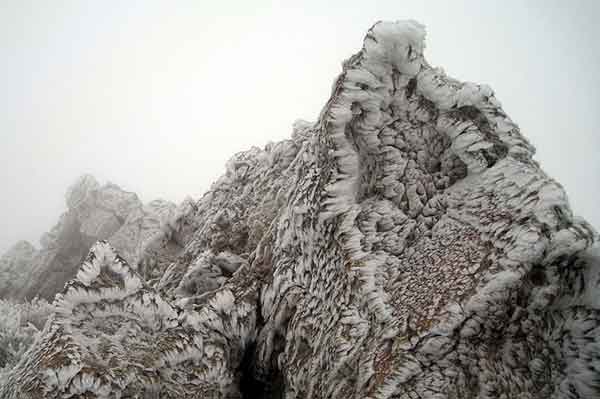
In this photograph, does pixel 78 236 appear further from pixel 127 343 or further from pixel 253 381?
pixel 253 381

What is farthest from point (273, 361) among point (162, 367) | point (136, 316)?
point (136, 316)

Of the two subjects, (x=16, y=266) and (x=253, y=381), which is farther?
(x=16, y=266)

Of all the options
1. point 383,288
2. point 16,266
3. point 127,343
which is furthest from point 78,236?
point 383,288

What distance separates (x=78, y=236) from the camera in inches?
922

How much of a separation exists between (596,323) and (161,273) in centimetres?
995

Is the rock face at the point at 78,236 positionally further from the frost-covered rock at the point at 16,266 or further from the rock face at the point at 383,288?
the rock face at the point at 383,288

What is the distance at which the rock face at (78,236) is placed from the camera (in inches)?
821

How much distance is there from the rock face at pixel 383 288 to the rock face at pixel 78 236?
14.2m

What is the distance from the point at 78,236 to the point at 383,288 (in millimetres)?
23736

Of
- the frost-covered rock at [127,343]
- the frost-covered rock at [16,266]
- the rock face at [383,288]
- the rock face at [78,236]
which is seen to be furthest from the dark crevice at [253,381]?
the frost-covered rock at [16,266]

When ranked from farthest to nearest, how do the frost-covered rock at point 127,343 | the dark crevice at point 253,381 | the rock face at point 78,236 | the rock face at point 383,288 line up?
1. the rock face at point 78,236
2. the dark crevice at point 253,381
3. the frost-covered rock at point 127,343
4. the rock face at point 383,288

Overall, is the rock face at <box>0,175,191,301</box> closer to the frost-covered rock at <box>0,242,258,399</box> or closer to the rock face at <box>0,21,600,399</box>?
the frost-covered rock at <box>0,242,258,399</box>

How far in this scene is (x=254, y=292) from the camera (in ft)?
23.3

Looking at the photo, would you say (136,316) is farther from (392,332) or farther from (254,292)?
(392,332)
